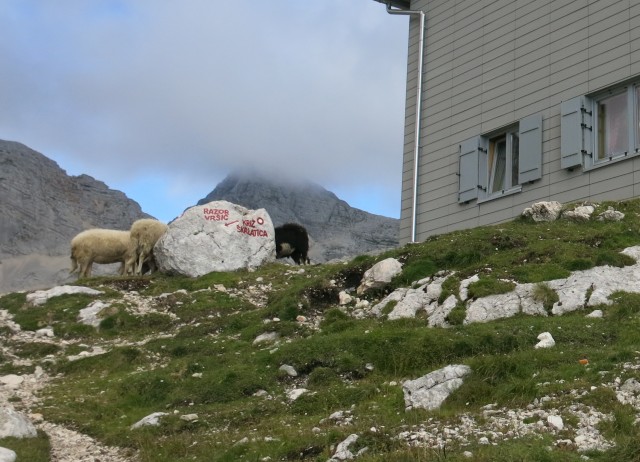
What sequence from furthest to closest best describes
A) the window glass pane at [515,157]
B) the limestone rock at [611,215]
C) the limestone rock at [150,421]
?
the window glass pane at [515,157] < the limestone rock at [611,215] < the limestone rock at [150,421]

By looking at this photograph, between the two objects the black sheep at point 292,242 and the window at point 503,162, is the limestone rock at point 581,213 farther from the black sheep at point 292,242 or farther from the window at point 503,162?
the black sheep at point 292,242

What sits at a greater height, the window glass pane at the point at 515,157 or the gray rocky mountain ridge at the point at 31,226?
the gray rocky mountain ridge at the point at 31,226

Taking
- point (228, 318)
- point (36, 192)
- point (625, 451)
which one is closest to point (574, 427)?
point (625, 451)

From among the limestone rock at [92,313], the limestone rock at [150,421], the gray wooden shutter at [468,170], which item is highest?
the gray wooden shutter at [468,170]

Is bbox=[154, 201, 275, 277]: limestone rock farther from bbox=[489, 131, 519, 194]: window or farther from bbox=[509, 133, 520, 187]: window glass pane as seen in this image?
bbox=[509, 133, 520, 187]: window glass pane

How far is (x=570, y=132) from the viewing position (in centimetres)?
2502

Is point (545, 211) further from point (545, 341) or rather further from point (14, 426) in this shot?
point (14, 426)

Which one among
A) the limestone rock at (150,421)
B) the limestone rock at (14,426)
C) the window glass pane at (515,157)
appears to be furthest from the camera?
the window glass pane at (515,157)

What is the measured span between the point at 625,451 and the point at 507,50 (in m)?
19.4

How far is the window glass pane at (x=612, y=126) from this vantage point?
24469 mm

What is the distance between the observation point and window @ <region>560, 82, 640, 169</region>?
24359 millimetres

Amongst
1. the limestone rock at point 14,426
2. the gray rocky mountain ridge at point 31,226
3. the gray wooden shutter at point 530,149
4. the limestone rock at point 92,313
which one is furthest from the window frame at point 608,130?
the gray rocky mountain ridge at point 31,226

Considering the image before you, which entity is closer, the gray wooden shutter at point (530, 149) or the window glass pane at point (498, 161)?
the gray wooden shutter at point (530, 149)

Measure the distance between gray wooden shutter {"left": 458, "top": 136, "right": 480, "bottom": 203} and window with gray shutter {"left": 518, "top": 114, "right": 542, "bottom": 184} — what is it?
5.51 ft
